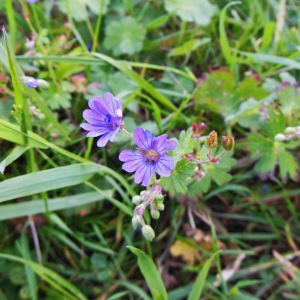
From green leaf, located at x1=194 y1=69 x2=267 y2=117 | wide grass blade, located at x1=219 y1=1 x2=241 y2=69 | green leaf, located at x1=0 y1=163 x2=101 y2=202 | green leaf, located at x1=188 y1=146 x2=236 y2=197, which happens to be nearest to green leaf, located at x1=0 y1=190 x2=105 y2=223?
green leaf, located at x1=0 y1=163 x2=101 y2=202

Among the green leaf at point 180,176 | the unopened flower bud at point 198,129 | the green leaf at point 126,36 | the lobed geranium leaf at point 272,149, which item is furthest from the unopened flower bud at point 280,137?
the green leaf at point 126,36

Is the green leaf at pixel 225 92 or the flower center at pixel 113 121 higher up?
the flower center at pixel 113 121

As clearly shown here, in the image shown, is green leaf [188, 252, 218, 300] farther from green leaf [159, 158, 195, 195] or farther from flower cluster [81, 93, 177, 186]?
flower cluster [81, 93, 177, 186]

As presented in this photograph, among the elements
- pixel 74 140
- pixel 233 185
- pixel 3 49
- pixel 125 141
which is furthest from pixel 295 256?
pixel 3 49

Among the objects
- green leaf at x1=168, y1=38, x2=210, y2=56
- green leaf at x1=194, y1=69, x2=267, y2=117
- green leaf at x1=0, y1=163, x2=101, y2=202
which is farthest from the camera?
green leaf at x1=168, y1=38, x2=210, y2=56

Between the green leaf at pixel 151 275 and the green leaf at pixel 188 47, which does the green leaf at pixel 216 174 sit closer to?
the green leaf at pixel 151 275

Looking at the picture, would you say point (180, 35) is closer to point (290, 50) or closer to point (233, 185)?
point (290, 50)

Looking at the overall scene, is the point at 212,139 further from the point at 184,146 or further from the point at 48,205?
the point at 48,205
